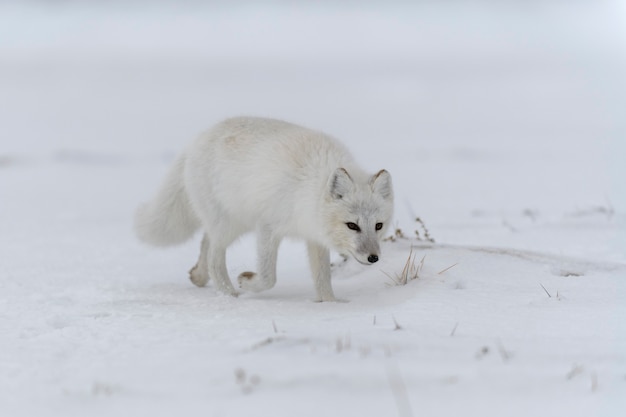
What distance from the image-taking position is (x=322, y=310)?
12.3ft

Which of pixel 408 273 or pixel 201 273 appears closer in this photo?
pixel 408 273

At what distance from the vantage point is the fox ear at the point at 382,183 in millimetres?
4125

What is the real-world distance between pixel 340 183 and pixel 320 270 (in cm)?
62

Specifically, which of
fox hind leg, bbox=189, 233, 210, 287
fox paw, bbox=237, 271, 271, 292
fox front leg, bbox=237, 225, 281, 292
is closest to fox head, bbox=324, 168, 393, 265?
fox front leg, bbox=237, 225, 281, 292

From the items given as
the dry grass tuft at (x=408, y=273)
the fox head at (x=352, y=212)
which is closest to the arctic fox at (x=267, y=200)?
the fox head at (x=352, y=212)

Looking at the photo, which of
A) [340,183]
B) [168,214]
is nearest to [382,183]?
[340,183]

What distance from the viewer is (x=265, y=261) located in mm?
4344

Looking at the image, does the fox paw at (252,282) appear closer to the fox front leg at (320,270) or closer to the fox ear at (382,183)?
the fox front leg at (320,270)

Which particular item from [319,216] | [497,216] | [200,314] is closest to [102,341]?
[200,314]

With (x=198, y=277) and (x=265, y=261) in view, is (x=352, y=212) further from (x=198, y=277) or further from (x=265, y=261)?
(x=198, y=277)

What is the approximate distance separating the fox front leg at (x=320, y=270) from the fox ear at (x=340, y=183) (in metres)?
0.46

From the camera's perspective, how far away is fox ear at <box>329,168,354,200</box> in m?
4.04

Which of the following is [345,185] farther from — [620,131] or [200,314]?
[620,131]

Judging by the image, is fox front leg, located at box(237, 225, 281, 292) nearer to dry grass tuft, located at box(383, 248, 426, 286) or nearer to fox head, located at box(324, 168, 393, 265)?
fox head, located at box(324, 168, 393, 265)
